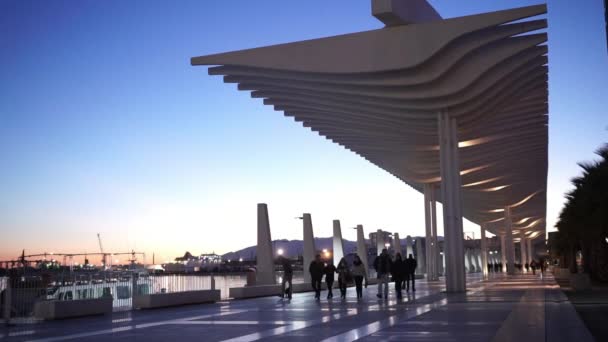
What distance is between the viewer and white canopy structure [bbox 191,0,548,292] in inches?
846

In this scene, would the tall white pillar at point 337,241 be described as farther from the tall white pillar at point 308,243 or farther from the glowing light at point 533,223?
the glowing light at point 533,223

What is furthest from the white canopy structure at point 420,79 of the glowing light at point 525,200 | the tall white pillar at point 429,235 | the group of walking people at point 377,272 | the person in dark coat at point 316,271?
the glowing light at point 525,200

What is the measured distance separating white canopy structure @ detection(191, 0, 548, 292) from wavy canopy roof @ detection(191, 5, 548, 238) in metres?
0.03

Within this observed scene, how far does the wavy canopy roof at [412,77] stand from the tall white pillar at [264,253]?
14.5 ft

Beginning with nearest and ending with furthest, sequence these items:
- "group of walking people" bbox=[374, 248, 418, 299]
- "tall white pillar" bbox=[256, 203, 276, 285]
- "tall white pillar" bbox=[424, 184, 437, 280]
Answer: "group of walking people" bbox=[374, 248, 418, 299] < "tall white pillar" bbox=[256, 203, 276, 285] < "tall white pillar" bbox=[424, 184, 437, 280]

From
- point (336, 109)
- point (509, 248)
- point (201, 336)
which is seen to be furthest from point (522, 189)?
point (201, 336)

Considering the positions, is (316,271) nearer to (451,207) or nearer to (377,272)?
(377,272)

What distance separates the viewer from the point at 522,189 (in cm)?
5316

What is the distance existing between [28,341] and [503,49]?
16614mm

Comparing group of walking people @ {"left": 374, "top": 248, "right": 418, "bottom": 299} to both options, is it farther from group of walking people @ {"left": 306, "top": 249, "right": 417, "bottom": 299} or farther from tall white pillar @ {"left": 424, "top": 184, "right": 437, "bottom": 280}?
tall white pillar @ {"left": 424, "top": 184, "right": 437, "bottom": 280}

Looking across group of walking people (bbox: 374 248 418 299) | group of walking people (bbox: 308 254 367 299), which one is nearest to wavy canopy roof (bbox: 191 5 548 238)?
group of walking people (bbox: 374 248 418 299)

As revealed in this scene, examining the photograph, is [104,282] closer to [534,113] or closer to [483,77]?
[483,77]

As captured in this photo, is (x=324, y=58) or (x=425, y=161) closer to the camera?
(x=324, y=58)

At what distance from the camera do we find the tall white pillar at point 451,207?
78.5 ft
